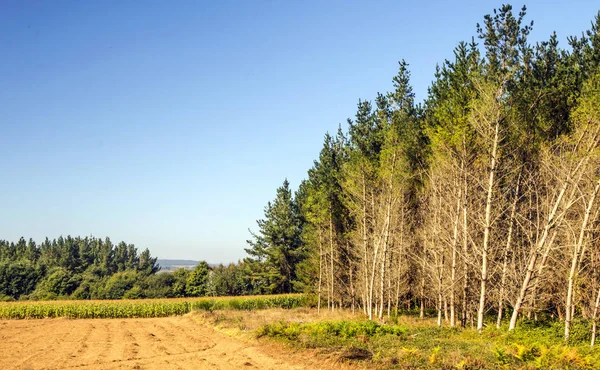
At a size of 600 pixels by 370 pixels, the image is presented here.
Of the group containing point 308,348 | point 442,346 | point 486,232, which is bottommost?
point 308,348

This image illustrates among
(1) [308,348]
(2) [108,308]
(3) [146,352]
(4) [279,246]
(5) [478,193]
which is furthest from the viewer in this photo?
(4) [279,246]

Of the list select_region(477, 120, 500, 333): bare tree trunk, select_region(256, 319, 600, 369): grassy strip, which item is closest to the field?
select_region(256, 319, 600, 369): grassy strip

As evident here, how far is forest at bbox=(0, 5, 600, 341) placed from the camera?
17.0 meters

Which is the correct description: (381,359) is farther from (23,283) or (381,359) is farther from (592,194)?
(23,283)

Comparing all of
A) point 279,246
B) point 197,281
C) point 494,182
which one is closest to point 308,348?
point 494,182

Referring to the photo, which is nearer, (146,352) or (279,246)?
(146,352)

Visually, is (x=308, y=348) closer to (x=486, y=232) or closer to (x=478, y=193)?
(x=486, y=232)

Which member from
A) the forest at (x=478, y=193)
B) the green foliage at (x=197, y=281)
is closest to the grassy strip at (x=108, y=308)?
the forest at (x=478, y=193)

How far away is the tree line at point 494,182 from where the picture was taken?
656 inches

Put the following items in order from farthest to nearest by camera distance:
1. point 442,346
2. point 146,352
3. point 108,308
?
point 108,308
point 146,352
point 442,346

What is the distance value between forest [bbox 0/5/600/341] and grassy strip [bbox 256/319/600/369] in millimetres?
1952

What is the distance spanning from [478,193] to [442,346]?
11657 mm

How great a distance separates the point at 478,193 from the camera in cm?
2267

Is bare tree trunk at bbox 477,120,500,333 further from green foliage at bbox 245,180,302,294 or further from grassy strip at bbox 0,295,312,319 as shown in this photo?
green foliage at bbox 245,180,302,294
